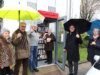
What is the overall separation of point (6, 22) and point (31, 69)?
7321mm

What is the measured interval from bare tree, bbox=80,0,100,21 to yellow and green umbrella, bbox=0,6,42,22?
88.0 feet

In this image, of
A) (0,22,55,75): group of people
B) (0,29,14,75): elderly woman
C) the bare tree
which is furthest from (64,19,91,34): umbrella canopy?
the bare tree

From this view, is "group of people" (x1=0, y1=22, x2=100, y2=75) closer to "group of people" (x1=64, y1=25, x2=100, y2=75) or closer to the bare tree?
"group of people" (x1=64, y1=25, x2=100, y2=75)

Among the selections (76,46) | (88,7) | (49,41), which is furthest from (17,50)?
(88,7)

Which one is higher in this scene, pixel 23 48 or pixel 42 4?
pixel 42 4

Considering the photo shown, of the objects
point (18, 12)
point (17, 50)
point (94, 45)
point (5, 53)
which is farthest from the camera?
point (94, 45)

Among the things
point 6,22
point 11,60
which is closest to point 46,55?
point 11,60

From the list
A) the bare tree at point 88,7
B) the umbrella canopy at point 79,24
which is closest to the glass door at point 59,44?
the umbrella canopy at point 79,24

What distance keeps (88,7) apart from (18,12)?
27.8 m

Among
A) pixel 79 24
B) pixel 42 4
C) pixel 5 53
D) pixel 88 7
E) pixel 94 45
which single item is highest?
pixel 88 7

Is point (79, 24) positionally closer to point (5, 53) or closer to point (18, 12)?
point (18, 12)

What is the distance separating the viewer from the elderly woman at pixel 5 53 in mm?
4681

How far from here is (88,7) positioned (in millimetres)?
32188

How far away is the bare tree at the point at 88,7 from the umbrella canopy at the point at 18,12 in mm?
26827
